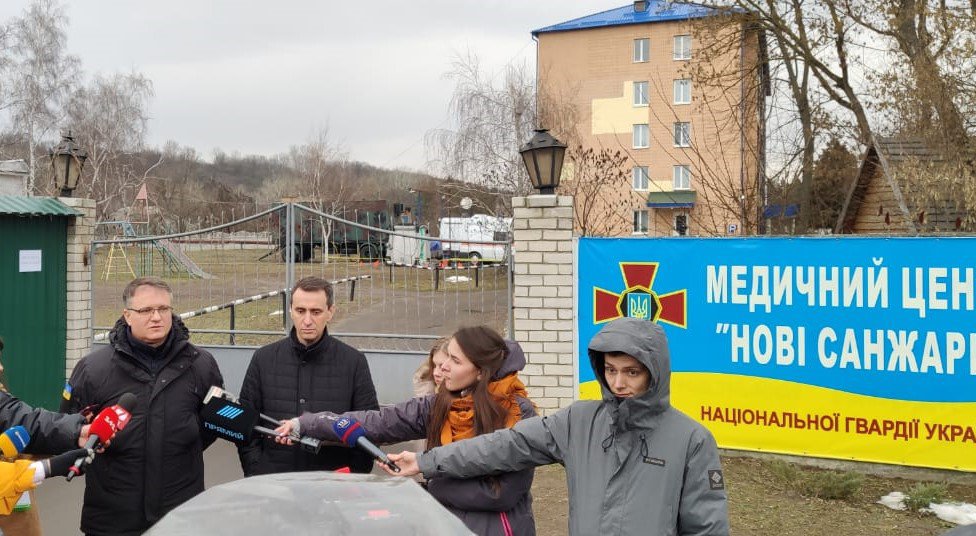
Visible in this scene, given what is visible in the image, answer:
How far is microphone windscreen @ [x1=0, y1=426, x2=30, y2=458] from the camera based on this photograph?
333 centimetres

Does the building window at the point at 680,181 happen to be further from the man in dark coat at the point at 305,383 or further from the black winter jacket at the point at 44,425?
the black winter jacket at the point at 44,425

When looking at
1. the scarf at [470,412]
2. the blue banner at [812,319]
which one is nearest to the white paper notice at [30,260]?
the blue banner at [812,319]

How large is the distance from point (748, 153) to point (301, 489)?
48.3 feet

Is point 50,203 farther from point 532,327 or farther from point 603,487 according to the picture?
point 603,487

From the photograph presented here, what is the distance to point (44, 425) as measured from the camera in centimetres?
347

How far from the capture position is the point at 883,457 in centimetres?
708

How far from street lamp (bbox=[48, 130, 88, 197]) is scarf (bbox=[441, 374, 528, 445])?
8.31m

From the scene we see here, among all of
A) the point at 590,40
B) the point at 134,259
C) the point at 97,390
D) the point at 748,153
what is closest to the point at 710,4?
the point at 748,153

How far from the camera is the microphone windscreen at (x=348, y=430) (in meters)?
3.38

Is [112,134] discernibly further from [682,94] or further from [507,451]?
[507,451]

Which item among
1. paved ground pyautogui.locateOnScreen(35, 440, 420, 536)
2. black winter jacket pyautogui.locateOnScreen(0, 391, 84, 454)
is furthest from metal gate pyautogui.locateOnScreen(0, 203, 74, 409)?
black winter jacket pyautogui.locateOnScreen(0, 391, 84, 454)

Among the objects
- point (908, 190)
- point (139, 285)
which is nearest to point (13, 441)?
point (139, 285)

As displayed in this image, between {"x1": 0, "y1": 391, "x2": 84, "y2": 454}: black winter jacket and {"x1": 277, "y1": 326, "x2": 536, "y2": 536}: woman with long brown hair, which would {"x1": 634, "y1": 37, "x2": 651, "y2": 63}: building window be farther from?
{"x1": 0, "y1": 391, "x2": 84, "y2": 454}: black winter jacket

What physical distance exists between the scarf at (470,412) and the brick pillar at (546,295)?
5.03 m
